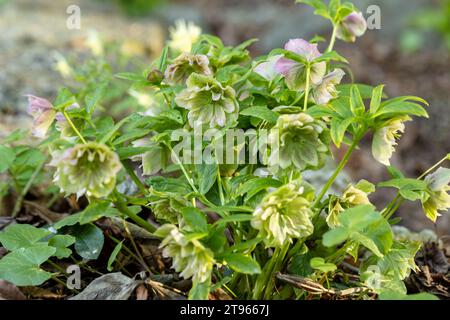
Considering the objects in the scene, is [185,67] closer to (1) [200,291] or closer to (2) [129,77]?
(2) [129,77]

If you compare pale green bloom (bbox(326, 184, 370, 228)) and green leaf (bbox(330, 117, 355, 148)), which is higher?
green leaf (bbox(330, 117, 355, 148))

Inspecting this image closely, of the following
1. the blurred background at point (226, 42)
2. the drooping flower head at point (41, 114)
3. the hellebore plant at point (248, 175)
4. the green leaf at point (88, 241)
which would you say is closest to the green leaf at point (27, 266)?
the hellebore plant at point (248, 175)

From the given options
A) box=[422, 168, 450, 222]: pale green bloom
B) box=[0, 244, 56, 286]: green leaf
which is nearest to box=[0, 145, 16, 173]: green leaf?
box=[0, 244, 56, 286]: green leaf

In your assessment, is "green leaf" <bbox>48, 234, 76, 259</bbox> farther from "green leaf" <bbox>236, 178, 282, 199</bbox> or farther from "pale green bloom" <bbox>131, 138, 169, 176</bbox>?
"green leaf" <bbox>236, 178, 282, 199</bbox>

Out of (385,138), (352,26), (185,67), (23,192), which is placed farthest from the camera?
(23,192)

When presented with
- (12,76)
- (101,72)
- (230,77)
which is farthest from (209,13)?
(230,77)

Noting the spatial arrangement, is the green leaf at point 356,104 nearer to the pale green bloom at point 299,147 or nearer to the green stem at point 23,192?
the pale green bloom at point 299,147

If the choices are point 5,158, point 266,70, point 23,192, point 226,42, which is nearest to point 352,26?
point 266,70
